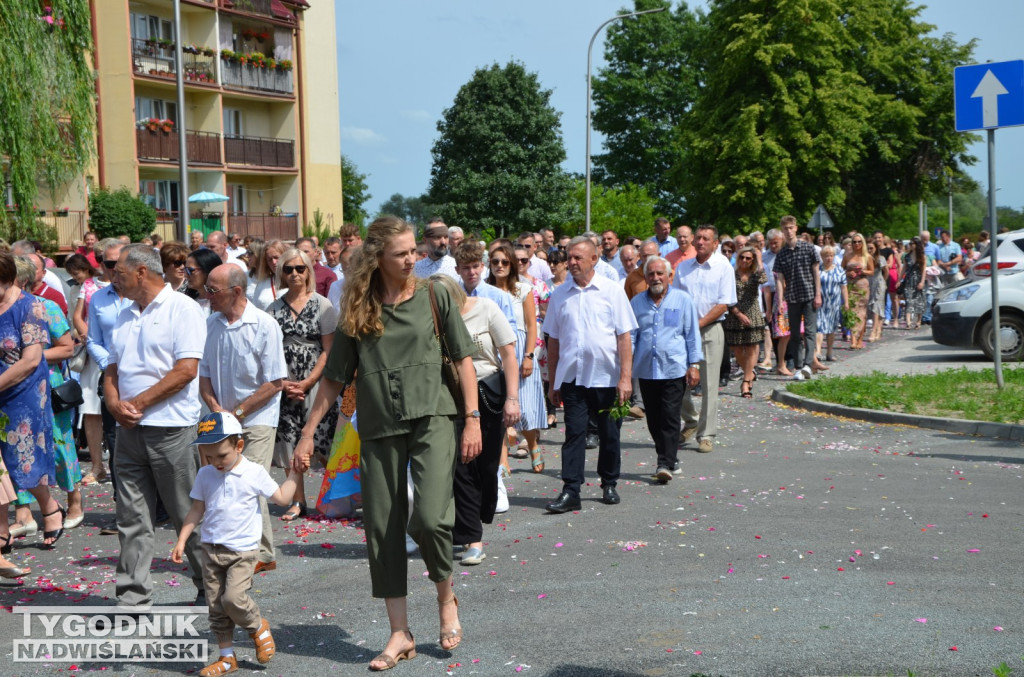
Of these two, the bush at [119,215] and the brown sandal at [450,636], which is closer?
the brown sandal at [450,636]

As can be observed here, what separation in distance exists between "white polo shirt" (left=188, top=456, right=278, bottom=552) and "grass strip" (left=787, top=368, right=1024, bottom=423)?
9.04m

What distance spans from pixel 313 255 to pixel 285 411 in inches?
196

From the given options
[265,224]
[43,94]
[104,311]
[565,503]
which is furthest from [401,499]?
[265,224]

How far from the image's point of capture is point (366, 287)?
545 centimetres

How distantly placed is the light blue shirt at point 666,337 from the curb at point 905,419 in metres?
3.88

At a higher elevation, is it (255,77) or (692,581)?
(255,77)

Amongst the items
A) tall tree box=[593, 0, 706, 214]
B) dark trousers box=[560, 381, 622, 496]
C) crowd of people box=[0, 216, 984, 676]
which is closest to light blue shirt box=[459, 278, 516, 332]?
crowd of people box=[0, 216, 984, 676]

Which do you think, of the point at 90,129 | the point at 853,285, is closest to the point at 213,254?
the point at 853,285

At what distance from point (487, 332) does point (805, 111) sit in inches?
1663

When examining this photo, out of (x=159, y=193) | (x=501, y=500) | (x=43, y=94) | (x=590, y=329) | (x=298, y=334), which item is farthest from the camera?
(x=159, y=193)

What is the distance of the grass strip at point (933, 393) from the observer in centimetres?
1279

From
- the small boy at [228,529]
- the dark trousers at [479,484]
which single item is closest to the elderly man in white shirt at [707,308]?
the dark trousers at [479,484]

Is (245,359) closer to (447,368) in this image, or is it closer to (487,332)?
(487,332)

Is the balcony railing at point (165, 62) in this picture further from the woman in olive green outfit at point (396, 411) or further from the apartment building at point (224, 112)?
the woman in olive green outfit at point (396, 411)
